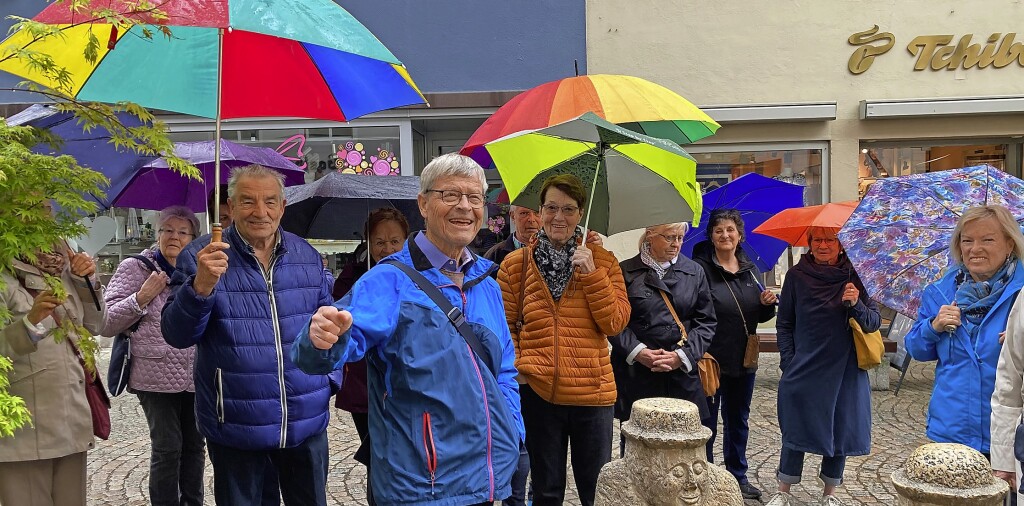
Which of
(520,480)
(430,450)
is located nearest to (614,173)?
(520,480)

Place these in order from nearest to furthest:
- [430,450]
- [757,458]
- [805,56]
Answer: [430,450]
[757,458]
[805,56]

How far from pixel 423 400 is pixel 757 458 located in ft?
13.3

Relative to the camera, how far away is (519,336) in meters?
3.84

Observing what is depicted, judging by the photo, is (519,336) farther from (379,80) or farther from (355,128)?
(355,128)

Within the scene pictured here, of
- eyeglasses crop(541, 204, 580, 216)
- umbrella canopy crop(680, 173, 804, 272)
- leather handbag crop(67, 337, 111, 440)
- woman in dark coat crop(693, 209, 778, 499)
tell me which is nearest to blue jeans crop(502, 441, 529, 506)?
eyeglasses crop(541, 204, 580, 216)

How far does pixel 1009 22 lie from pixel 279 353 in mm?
10450

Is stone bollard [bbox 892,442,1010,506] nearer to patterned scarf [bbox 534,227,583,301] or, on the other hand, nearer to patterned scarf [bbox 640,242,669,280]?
patterned scarf [bbox 534,227,583,301]

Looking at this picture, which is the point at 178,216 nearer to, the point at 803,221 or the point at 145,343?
the point at 145,343

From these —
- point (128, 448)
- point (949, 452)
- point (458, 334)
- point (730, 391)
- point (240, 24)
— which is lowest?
point (128, 448)

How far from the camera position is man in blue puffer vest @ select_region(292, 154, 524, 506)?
2.38 meters

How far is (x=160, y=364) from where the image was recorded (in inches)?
159

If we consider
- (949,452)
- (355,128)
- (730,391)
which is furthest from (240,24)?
(355,128)

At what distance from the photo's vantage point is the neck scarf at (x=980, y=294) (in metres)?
3.42

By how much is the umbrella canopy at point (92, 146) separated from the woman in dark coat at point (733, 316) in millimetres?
3351
